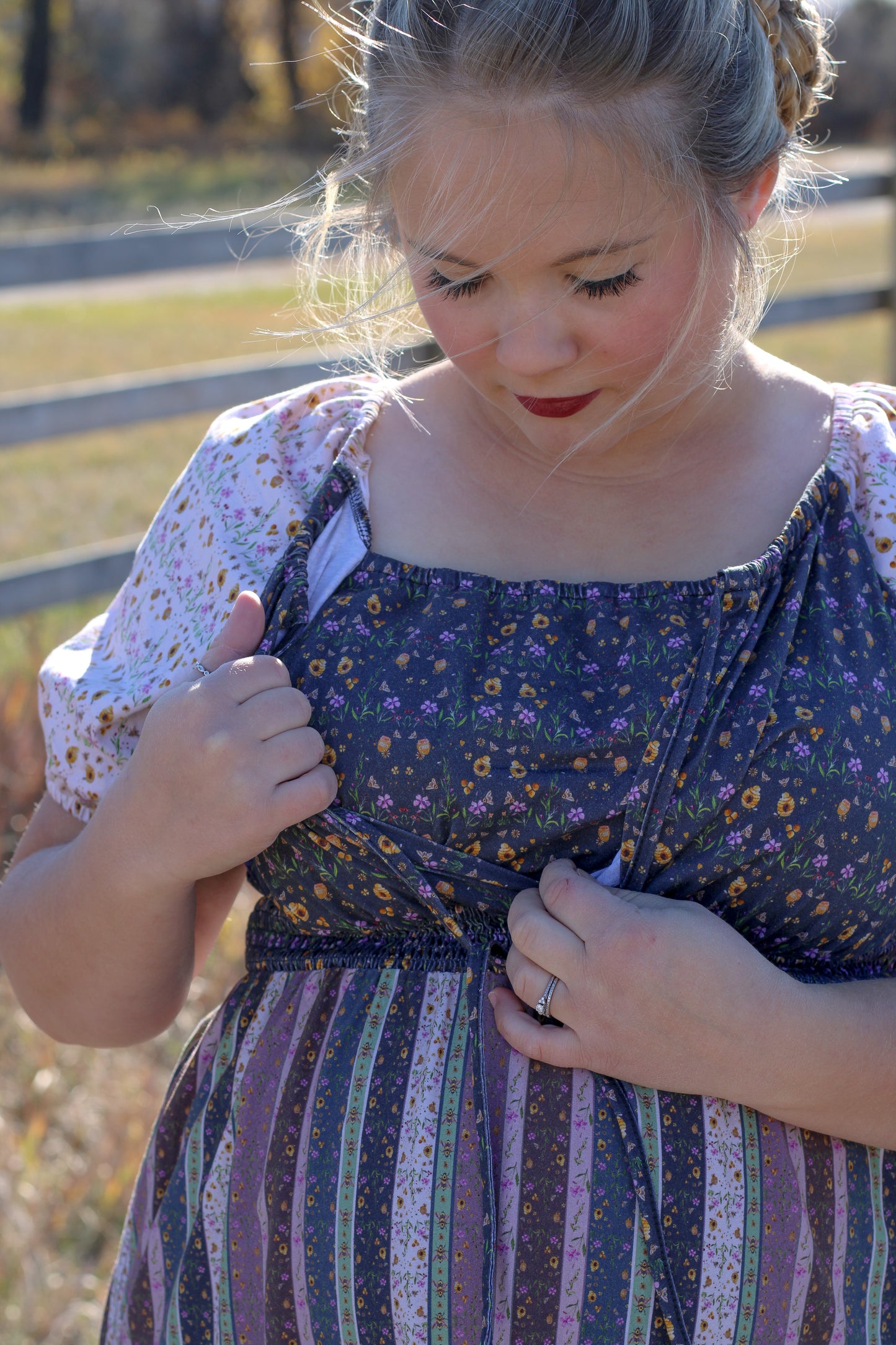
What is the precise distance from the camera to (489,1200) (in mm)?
1008

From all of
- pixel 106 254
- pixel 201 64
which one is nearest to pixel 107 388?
pixel 106 254

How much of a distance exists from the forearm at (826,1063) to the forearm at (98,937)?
0.52 meters

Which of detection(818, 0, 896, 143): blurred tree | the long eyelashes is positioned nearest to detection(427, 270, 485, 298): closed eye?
the long eyelashes

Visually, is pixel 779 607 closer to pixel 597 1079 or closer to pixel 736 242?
pixel 736 242

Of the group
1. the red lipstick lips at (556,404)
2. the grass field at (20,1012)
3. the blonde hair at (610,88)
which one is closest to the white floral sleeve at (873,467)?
the blonde hair at (610,88)

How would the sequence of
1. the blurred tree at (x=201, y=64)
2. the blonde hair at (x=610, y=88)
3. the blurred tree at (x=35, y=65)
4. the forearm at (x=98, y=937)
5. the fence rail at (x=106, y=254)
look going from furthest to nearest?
1. the blurred tree at (x=201, y=64)
2. the blurred tree at (x=35, y=65)
3. the fence rail at (x=106, y=254)
4. the forearm at (x=98, y=937)
5. the blonde hair at (x=610, y=88)

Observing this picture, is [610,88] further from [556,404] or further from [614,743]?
[614,743]

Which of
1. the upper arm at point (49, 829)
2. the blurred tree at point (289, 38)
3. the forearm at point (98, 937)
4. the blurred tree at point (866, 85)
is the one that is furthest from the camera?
the blurred tree at point (289, 38)

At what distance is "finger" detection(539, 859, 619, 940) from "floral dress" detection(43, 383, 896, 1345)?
0.12ft

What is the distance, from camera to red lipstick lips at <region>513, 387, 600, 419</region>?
1.10m

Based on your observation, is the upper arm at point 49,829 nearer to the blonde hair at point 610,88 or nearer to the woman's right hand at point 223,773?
the woman's right hand at point 223,773

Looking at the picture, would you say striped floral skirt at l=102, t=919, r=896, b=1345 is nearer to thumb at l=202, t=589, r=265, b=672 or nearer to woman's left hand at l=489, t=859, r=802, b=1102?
woman's left hand at l=489, t=859, r=802, b=1102

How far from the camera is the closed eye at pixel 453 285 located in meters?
1.06

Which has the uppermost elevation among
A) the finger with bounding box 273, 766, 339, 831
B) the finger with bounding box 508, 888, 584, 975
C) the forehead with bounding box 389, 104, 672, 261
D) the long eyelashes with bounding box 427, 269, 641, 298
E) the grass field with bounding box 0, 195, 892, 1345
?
the forehead with bounding box 389, 104, 672, 261
